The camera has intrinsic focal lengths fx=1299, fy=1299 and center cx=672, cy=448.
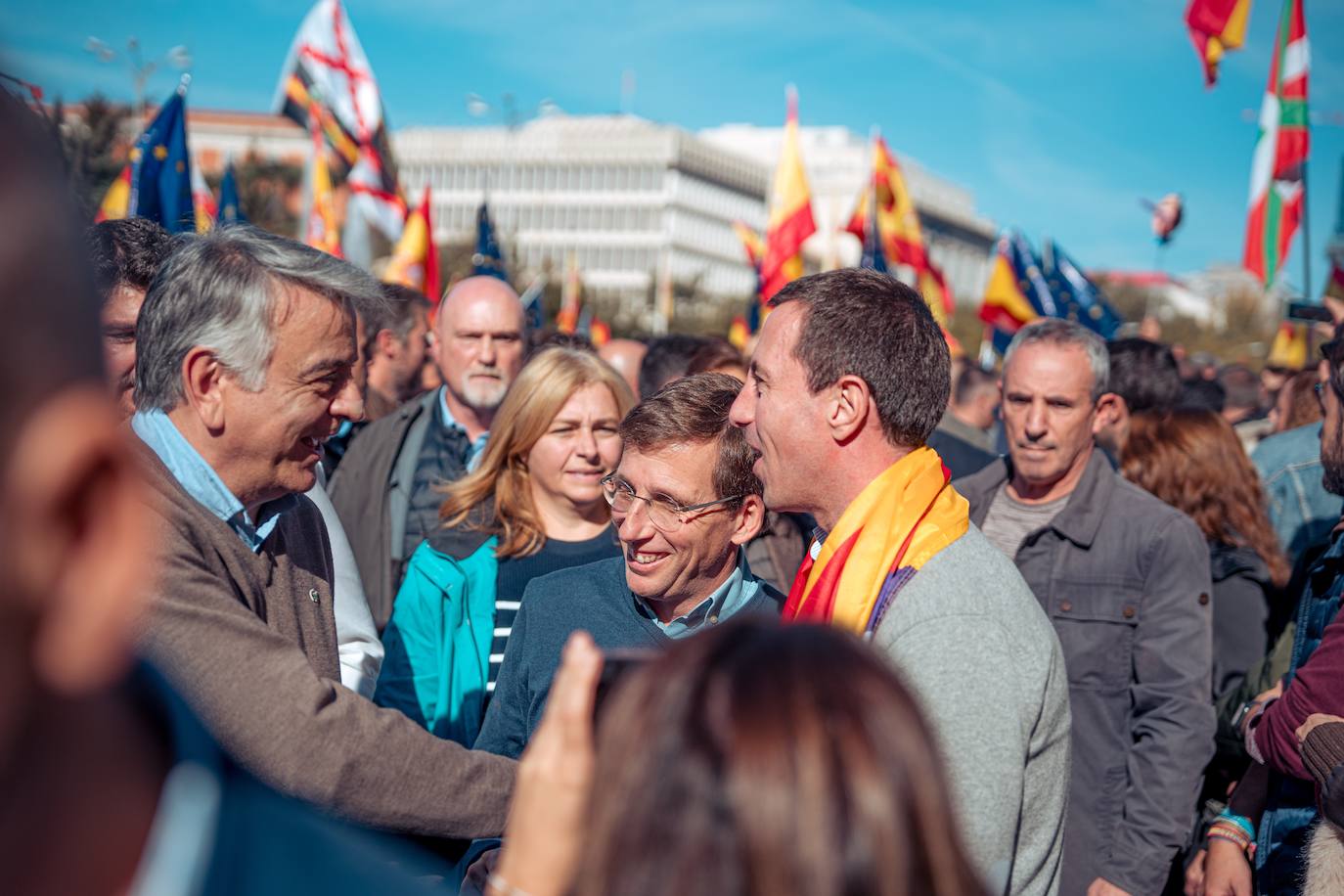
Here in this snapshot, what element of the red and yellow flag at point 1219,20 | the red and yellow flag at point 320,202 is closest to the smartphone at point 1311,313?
the red and yellow flag at point 1219,20

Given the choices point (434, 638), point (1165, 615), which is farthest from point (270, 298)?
point (1165, 615)

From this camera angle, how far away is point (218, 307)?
2678 mm

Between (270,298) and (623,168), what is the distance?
9310 cm

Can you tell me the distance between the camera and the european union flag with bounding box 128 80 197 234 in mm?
7148

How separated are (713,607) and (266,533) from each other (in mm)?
1162

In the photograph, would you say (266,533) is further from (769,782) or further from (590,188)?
(590,188)

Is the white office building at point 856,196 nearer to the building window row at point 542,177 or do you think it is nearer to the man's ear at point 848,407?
the building window row at point 542,177

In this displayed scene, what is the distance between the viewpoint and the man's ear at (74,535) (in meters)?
0.87

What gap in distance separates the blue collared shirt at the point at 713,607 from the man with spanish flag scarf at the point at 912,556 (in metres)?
0.59

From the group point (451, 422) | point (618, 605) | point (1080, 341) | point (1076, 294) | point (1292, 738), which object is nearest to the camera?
point (1292, 738)

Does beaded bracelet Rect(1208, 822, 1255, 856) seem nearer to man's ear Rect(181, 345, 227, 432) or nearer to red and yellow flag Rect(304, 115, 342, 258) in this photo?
man's ear Rect(181, 345, 227, 432)

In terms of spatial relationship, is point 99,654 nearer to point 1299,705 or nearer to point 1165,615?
point 1299,705

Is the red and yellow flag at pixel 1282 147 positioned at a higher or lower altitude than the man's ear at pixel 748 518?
higher

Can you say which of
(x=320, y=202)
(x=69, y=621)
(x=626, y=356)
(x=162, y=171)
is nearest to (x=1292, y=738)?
(x=69, y=621)
